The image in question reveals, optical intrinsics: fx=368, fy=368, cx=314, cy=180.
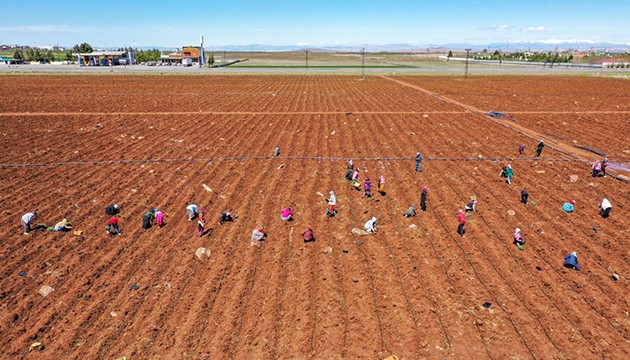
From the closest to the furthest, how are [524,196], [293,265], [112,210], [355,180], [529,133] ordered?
[293,265]
[112,210]
[524,196]
[355,180]
[529,133]

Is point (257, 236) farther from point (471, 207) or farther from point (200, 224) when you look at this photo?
point (471, 207)

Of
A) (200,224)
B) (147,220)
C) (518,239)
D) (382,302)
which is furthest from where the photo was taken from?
(147,220)

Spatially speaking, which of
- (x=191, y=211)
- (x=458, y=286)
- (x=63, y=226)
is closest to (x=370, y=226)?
(x=458, y=286)

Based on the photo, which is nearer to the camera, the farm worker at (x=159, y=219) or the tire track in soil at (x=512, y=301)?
the tire track in soil at (x=512, y=301)

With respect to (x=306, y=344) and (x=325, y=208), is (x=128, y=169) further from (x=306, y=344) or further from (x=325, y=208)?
(x=306, y=344)

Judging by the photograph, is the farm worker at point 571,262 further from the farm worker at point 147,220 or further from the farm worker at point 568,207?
the farm worker at point 147,220

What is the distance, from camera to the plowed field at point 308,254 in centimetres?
585

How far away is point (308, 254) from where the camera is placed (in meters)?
8.04

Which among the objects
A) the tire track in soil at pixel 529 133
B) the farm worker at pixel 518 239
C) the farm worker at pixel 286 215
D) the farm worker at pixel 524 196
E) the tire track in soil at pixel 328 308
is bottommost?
the tire track in soil at pixel 328 308

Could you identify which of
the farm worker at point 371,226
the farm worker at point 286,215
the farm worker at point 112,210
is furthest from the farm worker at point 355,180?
the farm worker at point 112,210

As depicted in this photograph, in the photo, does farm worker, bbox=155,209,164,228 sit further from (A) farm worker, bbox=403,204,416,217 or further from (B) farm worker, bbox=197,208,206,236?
(A) farm worker, bbox=403,204,416,217

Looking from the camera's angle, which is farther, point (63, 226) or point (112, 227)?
point (63, 226)

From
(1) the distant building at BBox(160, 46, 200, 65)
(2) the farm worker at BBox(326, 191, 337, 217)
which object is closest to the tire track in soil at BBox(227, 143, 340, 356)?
(2) the farm worker at BBox(326, 191, 337, 217)

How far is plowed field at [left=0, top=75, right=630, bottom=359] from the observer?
5.85 metres
